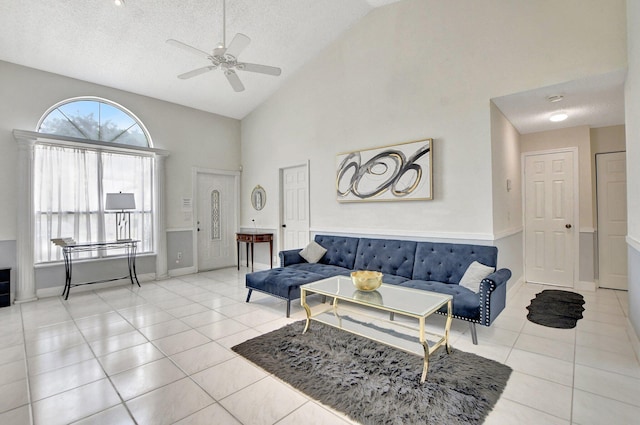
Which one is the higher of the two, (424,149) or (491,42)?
(491,42)

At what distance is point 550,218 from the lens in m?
4.83

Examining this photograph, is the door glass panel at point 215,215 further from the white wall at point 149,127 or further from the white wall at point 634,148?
the white wall at point 634,148

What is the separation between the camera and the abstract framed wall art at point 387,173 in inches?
154

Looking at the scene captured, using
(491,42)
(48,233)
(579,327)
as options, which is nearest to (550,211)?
(579,327)

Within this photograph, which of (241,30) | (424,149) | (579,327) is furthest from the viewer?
(241,30)

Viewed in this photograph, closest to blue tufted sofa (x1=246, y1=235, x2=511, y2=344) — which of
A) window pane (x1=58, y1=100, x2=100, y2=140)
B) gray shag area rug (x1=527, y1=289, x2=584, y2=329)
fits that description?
gray shag area rug (x1=527, y1=289, x2=584, y2=329)

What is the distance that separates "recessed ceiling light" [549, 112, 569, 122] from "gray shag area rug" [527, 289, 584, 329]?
242 cm

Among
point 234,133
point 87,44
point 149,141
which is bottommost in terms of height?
point 149,141

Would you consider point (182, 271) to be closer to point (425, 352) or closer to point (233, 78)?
point (233, 78)

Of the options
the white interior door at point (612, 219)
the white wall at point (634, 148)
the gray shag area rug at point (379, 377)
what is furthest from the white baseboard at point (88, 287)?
the white interior door at point (612, 219)

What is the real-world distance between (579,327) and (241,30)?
5358 millimetres

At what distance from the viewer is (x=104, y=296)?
4523mm

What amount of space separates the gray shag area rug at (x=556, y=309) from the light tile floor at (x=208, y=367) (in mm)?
113

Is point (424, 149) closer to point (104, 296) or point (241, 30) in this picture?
point (241, 30)
